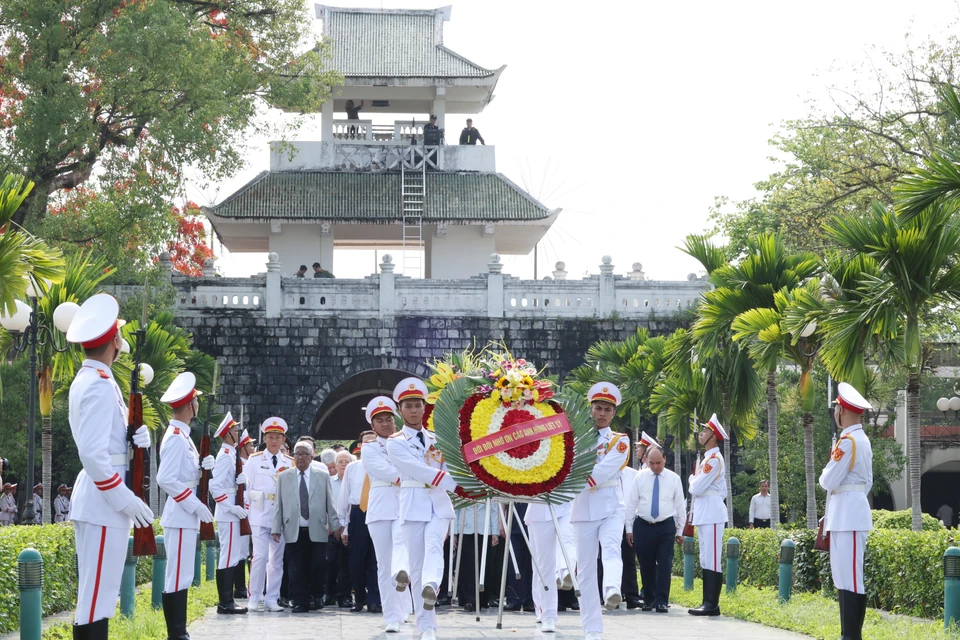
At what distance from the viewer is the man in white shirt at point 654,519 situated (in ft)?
46.0

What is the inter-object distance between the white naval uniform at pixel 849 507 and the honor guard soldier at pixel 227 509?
5427 millimetres

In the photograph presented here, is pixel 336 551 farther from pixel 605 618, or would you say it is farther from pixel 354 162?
pixel 354 162

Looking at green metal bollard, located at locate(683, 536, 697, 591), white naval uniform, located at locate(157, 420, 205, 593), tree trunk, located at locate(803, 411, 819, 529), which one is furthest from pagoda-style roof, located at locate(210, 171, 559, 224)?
white naval uniform, located at locate(157, 420, 205, 593)

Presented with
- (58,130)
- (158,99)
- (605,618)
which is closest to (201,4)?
(158,99)

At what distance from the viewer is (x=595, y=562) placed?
990 cm

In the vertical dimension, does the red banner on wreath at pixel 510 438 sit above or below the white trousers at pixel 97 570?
above

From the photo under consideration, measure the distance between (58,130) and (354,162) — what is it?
44.2 ft

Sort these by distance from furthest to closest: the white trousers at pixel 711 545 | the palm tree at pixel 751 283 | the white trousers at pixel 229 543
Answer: the palm tree at pixel 751 283, the white trousers at pixel 711 545, the white trousers at pixel 229 543

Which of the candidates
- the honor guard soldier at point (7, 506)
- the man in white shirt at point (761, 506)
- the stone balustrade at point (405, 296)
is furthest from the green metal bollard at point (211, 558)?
the stone balustrade at point (405, 296)

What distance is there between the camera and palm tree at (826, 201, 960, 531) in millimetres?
12828

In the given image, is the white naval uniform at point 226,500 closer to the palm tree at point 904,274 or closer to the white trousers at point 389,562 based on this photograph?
the white trousers at point 389,562

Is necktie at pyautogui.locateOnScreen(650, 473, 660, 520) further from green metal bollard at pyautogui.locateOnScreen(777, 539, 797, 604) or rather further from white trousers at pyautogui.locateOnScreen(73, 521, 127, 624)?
white trousers at pyautogui.locateOnScreen(73, 521, 127, 624)

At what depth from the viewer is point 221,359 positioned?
101ft

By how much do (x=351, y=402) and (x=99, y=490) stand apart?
33.3m
